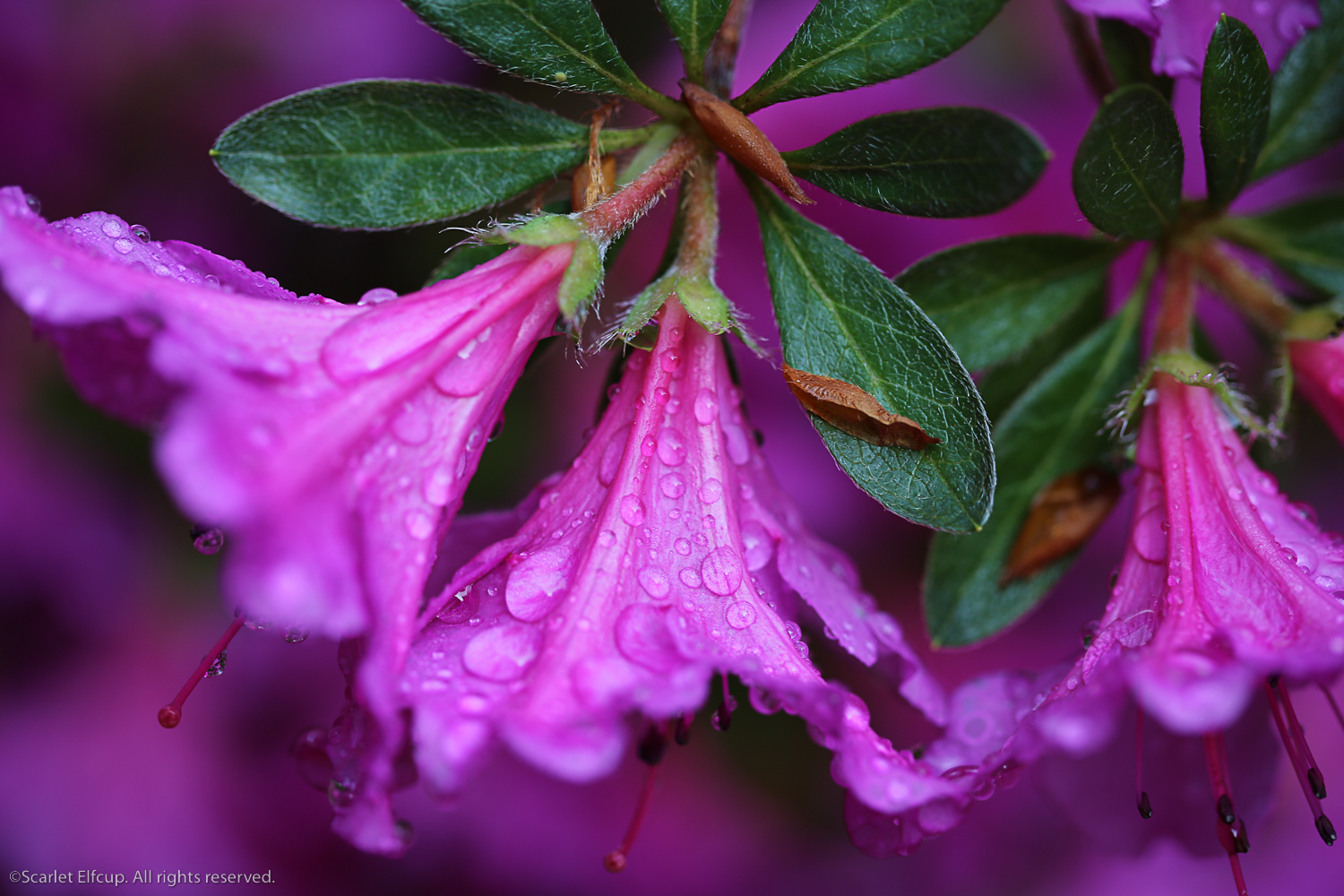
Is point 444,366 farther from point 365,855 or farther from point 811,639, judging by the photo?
point 365,855

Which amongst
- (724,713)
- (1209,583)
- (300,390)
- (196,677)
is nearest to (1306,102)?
(1209,583)

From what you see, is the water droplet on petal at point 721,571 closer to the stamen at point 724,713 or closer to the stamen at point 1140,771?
the stamen at point 724,713

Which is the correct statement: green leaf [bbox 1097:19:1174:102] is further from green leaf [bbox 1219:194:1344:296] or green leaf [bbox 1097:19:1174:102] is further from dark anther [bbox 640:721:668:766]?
dark anther [bbox 640:721:668:766]

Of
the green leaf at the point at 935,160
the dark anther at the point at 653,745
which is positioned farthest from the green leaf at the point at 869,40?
the dark anther at the point at 653,745

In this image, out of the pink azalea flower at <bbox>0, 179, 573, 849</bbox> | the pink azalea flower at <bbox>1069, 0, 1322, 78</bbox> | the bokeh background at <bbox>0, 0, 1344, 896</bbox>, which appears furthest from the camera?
the bokeh background at <bbox>0, 0, 1344, 896</bbox>

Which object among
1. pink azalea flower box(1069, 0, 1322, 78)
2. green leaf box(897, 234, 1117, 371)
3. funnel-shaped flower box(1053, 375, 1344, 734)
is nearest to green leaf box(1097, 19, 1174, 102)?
pink azalea flower box(1069, 0, 1322, 78)

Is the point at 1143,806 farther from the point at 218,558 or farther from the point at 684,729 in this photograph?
the point at 218,558
